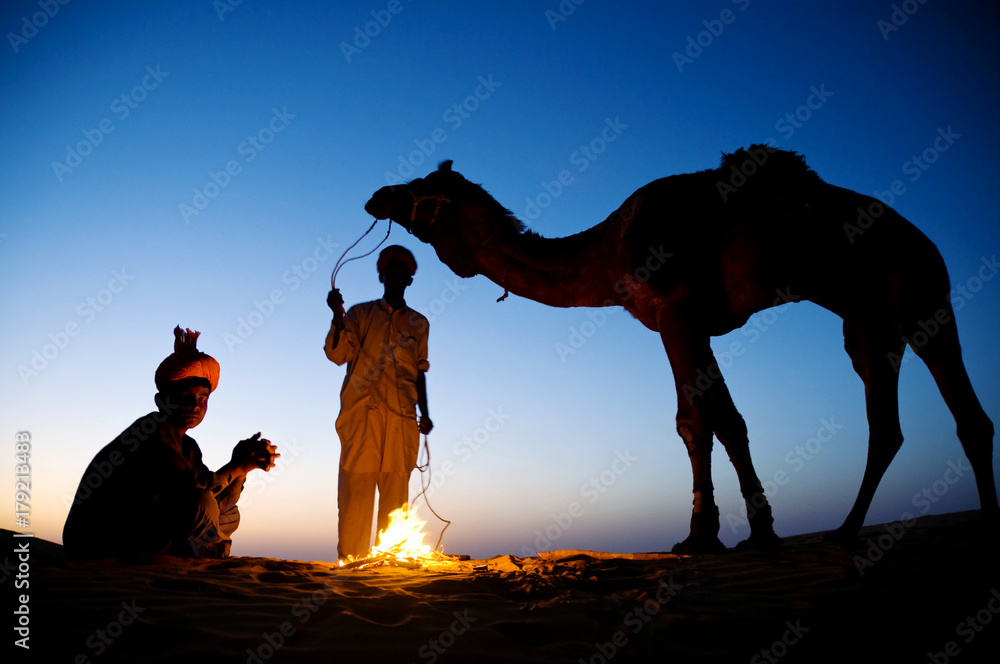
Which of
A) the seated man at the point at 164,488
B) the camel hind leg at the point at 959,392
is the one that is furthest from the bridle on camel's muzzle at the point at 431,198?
the camel hind leg at the point at 959,392

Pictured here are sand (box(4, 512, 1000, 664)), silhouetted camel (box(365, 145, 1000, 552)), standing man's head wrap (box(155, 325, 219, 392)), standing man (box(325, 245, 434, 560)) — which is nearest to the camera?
sand (box(4, 512, 1000, 664))

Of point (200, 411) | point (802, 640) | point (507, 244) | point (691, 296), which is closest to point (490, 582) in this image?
point (802, 640)

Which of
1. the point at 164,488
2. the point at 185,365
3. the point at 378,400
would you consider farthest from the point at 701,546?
the point at 185,365

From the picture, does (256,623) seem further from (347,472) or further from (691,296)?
(691,296)

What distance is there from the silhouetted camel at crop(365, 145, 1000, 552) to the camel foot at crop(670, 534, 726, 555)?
42 centimetres

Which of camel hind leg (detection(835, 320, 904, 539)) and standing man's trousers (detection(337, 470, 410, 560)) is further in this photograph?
standing man's trousers (detection(337, 470, 410, 560))

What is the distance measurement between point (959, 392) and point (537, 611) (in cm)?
430

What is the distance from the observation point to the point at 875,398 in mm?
5301

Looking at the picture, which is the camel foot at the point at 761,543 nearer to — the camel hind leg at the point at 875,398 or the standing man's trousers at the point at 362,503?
the camel hind leg at the point at 875,398

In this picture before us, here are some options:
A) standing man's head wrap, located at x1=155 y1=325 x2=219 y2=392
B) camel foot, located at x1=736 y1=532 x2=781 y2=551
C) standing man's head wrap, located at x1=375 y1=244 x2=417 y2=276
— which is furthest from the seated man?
camel foot, located at x1=736 y1=532 x2=781 y2=551

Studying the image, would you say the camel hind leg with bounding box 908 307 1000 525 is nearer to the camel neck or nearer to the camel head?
the camel neck

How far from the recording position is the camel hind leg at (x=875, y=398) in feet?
16.4

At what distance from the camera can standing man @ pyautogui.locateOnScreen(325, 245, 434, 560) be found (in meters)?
5.79

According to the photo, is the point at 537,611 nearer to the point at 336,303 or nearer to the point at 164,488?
the point at 164,488
